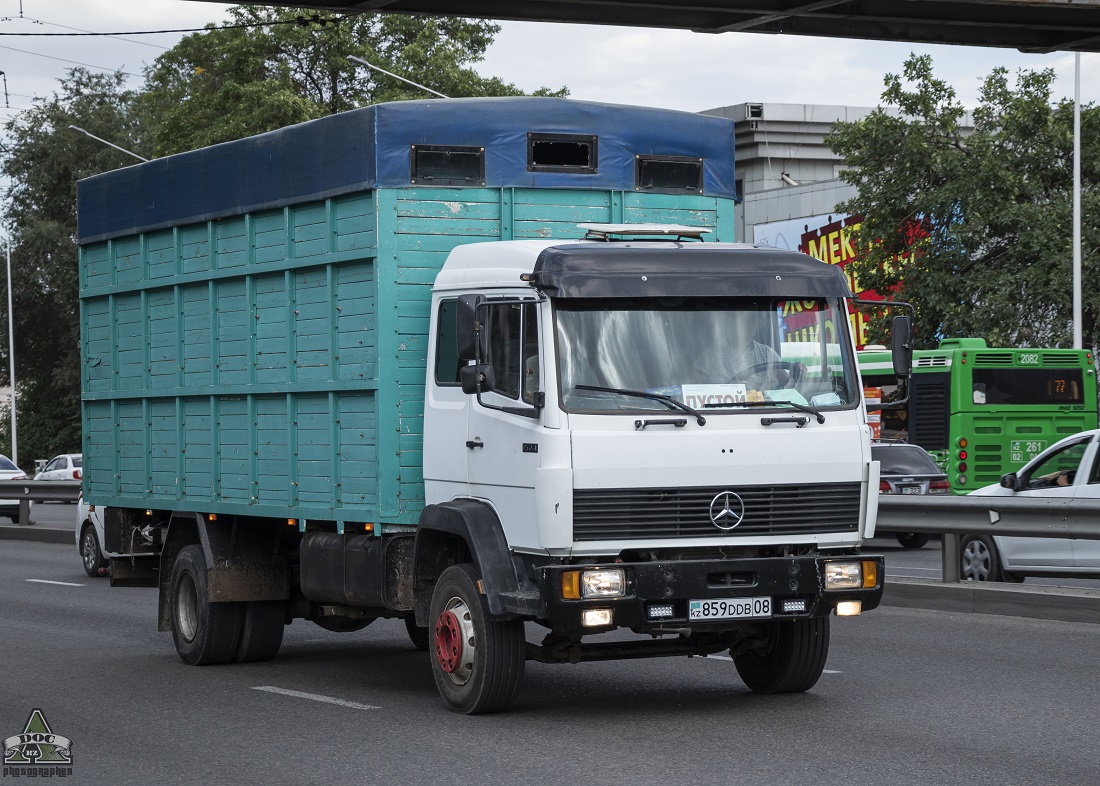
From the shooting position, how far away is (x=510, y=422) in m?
8.91

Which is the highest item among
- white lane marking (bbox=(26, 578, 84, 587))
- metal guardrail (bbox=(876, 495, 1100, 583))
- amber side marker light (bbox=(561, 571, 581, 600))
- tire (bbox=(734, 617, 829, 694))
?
amber side marker light (bbox=(561, 571, 581, 600))

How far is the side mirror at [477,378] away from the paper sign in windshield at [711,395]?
996mm

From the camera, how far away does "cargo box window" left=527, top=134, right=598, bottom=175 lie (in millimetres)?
10367

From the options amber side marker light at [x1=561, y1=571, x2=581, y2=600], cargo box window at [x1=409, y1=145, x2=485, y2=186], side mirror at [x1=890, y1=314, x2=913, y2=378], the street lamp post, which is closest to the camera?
amber side marker light at [x1=561, y1=571, x2=581, y2=600]

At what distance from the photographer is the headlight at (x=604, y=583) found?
27.8 ft

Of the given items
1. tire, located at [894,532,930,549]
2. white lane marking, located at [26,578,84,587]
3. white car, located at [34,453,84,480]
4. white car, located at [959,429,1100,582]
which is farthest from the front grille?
white car, located at [34,453,84,480]

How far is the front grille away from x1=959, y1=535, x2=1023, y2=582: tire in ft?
25.1

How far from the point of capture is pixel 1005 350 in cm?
2625

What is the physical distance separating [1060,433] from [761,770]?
797 inches

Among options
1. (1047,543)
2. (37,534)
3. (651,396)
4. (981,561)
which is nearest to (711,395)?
(651,396)

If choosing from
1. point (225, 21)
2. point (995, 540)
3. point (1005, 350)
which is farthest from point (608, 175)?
point (225, 21)

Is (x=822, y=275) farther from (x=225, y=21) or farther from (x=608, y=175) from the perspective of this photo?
(x=225, y=21)

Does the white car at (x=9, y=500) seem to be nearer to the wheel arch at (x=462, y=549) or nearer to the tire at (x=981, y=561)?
the tire at (x=981, y=561)

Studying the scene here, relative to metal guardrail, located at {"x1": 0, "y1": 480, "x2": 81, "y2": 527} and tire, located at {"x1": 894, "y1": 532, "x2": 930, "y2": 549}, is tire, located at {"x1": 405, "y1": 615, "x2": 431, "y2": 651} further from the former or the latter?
metal guardrail, located at {"x1": 0, "y1": 480, "x2": 81, "y2": 527}
